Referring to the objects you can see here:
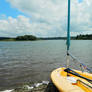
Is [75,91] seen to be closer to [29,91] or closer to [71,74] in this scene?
[71,74]

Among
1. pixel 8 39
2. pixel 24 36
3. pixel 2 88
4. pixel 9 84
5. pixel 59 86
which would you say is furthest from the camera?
pixel 8 39

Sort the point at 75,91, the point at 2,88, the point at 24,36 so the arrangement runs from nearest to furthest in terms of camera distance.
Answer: the point at 75,91 → the point at 2,88 → the point at 24,36

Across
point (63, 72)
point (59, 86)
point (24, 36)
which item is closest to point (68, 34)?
point (63, 72)

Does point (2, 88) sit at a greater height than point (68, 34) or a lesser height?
lesser

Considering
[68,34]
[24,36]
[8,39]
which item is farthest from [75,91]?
[8,39]

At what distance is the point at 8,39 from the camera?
14950 cm

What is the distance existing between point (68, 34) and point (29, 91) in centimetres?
388

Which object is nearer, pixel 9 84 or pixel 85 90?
pixel 85 90

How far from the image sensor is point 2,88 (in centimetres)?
568

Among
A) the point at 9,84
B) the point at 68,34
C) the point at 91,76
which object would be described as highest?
the point at 68,34

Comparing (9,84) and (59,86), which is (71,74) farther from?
(9,84)

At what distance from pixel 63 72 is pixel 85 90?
6.70ft

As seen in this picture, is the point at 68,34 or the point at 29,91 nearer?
the point at 29,91

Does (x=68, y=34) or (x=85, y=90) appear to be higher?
(x=68, y=34)
